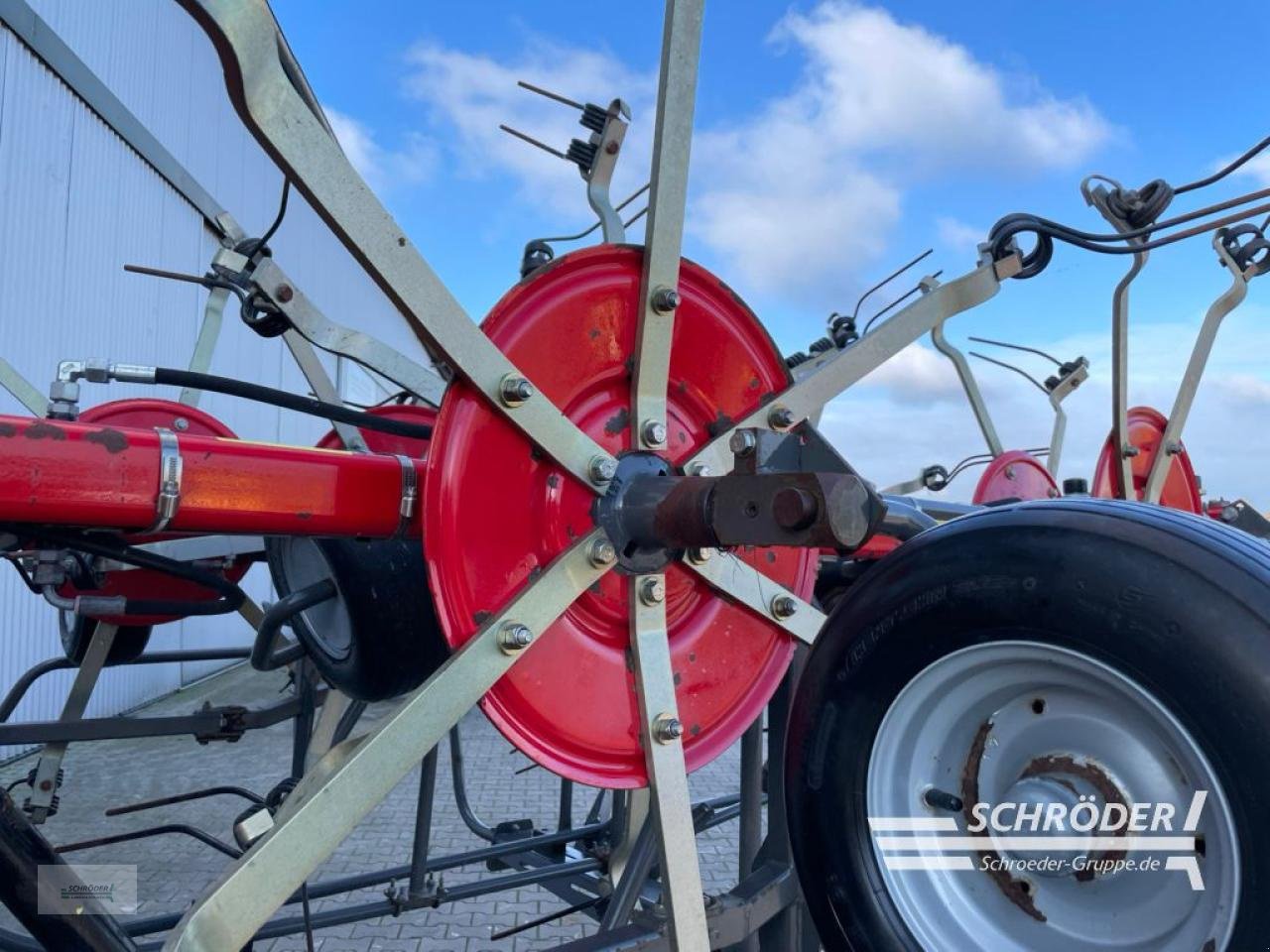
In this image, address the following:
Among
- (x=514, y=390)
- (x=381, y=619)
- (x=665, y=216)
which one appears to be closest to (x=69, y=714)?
(x=381, y=619)

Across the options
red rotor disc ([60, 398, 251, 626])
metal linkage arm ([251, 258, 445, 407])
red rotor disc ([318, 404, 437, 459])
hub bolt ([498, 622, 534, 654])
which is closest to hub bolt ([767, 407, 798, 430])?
hub bolt ([498, 622, 534, 654])

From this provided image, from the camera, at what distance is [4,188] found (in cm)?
603

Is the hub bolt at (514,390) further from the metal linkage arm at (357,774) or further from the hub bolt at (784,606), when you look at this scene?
the hub bolt at (784,606)

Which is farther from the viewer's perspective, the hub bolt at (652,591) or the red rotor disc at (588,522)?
the hub bolt at (652,591)

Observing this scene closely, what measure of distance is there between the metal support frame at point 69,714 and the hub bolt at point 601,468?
2.69 meters

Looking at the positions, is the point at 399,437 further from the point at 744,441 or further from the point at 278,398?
the point at 744,441

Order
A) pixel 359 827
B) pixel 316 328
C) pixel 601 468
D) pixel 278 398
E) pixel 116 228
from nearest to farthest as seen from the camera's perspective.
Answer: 1. pixel 601 468
2. pixel 278 398
3. pixel 316 328
4. pixel 359 827
5. pixel 116 228

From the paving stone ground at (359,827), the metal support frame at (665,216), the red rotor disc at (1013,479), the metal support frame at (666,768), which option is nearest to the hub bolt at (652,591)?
the metal support frame at (666,768)

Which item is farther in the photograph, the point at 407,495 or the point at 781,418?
the point at 781,418

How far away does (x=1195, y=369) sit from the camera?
4055 mm

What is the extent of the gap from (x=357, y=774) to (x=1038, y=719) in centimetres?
98

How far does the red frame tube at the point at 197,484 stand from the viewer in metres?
1.23

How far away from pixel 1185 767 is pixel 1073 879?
0.27 m

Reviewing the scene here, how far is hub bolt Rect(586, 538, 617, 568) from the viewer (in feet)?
4.88
